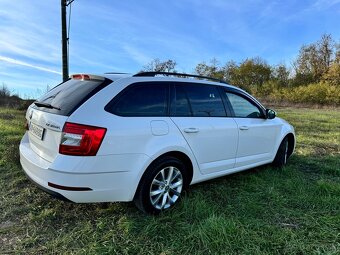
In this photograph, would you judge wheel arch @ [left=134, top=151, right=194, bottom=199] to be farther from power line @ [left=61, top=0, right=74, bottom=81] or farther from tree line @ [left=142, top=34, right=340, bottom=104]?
tree line @ [left=142, top=34, right=340, bottom=104]

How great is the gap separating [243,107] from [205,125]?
1.13m

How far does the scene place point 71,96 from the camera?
133 inches

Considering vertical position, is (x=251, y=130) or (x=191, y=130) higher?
(x=191, y=130)

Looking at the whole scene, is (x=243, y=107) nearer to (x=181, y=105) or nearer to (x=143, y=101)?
(x=181, y=105)

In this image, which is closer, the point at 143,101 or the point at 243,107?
the point at 143,101

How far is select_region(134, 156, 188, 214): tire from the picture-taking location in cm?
343

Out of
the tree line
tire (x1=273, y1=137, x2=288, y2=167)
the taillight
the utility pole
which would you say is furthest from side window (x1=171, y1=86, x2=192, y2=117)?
the tree line

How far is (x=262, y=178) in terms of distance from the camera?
5074 millimetres

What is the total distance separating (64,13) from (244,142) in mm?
7071

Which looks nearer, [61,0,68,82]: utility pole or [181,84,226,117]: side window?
Result: [181,84,226,117]: side window

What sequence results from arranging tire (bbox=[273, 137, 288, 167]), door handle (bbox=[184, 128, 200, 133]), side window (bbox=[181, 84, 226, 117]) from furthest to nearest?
tire (bbox=[273, 137, 288, 167]), side window (bbox=[181, 84, 226, 117]), door handle (bbox=[184, 128, 200, 133])

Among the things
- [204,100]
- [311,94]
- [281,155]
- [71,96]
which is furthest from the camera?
[311,94]

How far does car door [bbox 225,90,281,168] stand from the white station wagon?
0.05 meters

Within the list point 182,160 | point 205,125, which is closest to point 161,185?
point 182,160
